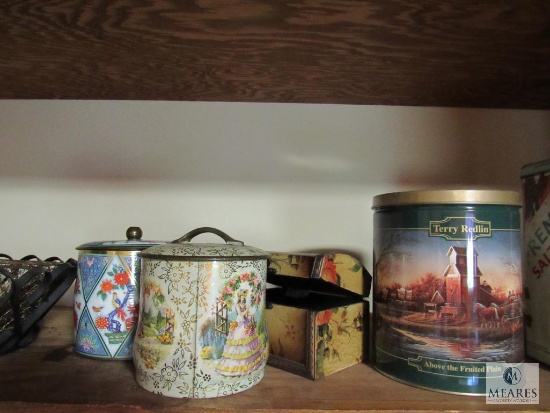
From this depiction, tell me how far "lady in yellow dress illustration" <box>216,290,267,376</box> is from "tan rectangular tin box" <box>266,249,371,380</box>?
0.06m

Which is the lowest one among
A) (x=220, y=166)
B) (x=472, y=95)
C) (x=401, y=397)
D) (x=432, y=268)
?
(x=401, y=397)

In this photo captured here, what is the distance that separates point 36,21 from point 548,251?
0.78 meters

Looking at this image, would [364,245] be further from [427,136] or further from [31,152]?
[31,152]

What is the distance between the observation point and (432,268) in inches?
18.8

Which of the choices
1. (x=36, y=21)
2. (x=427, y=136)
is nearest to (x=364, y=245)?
(x=427, y=136)

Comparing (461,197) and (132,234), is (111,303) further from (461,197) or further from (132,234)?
(461,197)

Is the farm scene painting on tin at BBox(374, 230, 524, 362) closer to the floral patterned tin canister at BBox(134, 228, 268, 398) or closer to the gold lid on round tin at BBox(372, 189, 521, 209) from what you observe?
Answer: the gold lid on round tin at BBox(372, 189, 521, 209)

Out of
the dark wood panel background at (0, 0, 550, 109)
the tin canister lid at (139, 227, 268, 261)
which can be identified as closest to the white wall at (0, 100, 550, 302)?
the dark wood panel background at (0, 0, 550, 109)

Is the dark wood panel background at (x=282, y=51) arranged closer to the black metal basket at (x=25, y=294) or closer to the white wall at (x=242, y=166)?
the white wall at (x=242, y=166)

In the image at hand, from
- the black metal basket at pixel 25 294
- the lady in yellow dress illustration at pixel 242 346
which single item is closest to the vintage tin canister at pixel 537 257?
the lady in yellow dress illustration at pixel 242 346

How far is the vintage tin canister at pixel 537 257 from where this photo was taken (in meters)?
0.56

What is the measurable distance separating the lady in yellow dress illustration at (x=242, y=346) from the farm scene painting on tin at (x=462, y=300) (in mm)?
183

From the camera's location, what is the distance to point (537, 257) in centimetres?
57

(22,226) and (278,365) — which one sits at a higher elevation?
(22,226)
